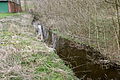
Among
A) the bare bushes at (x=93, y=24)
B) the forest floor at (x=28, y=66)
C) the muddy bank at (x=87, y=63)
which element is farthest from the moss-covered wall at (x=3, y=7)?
the forest floor at (x=28, y=66)

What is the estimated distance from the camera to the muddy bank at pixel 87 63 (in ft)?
25.6

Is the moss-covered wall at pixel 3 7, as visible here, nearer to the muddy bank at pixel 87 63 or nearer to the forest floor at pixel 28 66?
the muddy bank at pixel 87 63

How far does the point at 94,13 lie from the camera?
426 inches

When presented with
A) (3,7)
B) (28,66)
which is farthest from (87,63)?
(3,7)

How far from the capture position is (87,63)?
9.12 m

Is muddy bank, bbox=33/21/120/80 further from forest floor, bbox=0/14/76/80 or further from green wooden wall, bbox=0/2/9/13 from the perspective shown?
green wooden wall, bbox=0/2/9/13

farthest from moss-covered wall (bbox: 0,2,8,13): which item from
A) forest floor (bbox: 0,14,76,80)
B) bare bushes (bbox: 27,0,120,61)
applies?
forest floor (bbox: 0,14,76,80)

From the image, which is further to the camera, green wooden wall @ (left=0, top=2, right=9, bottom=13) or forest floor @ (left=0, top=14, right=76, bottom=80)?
green wooden wall @ (left=0, top=2, right=9, bottom=13)

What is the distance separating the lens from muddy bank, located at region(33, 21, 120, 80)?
781cm

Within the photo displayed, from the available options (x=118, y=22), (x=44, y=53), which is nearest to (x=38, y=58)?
(x=44, y=53)

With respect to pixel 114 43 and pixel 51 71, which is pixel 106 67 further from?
pixel 51 71

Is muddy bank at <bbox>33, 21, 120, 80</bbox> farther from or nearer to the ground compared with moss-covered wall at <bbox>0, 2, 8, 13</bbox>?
nearer to the ground

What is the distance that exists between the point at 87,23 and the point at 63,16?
180 inches

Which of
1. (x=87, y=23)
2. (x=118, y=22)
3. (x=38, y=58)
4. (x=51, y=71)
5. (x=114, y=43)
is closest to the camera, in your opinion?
(x=51, y=71)
